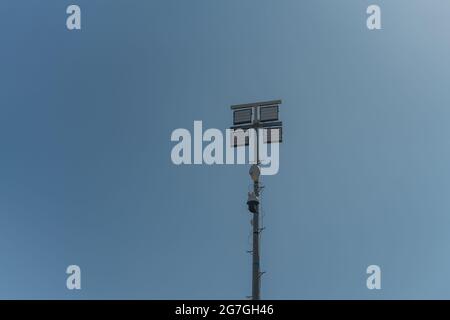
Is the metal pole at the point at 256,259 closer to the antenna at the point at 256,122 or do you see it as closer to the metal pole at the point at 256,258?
the metal pole at the point at 256,258

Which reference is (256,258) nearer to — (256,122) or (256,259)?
(256,259)

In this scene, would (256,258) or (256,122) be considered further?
(256,122)

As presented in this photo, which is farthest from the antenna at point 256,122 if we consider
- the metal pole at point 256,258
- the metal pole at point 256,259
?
the metal pole at point 256,259

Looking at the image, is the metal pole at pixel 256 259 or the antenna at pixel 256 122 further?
the antenna at pixel 256 122

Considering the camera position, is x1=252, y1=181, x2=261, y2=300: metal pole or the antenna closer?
x1=252, y1=181, x2=261, y2=300: metal pole

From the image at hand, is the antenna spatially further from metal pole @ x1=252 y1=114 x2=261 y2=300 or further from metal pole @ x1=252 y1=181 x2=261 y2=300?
A: metal pole @ x1=252 y1=181 x2=261 y2=300

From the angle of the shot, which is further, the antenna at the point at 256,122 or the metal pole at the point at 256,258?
the antenna at the point at 256,122

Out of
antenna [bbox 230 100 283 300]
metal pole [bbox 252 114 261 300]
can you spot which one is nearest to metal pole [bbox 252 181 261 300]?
metal pole [bbox 252 114 261 300]

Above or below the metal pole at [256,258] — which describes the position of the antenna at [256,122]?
above

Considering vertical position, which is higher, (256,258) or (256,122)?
(256,122)

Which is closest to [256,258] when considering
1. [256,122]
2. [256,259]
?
[256,259]
